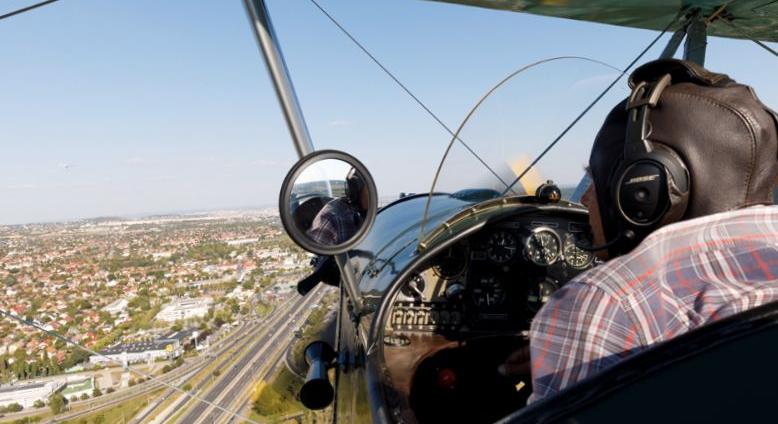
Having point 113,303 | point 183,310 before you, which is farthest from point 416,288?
point 113,303

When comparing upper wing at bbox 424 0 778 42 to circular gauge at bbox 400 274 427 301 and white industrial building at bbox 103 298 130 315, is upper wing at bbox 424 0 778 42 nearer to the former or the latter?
circular gauge at bbox 400 274 427 301

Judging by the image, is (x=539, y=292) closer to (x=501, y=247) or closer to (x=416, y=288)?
(x=501, y=247)

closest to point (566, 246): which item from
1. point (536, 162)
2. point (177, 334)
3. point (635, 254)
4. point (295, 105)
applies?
point (536, 162)

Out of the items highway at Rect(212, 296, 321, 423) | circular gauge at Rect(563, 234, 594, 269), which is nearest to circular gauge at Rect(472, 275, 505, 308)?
circular gauge at Rect(563, 234, 594, 269)

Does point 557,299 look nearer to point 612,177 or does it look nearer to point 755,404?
point 612,177

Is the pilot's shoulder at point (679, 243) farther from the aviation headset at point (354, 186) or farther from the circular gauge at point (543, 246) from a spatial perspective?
the circular gauge at point (543, 246)

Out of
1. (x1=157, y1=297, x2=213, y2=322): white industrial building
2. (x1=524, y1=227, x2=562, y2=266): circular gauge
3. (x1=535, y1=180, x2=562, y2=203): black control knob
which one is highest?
(x1=535, y1=180, x2=562, y2=203): black control knob
